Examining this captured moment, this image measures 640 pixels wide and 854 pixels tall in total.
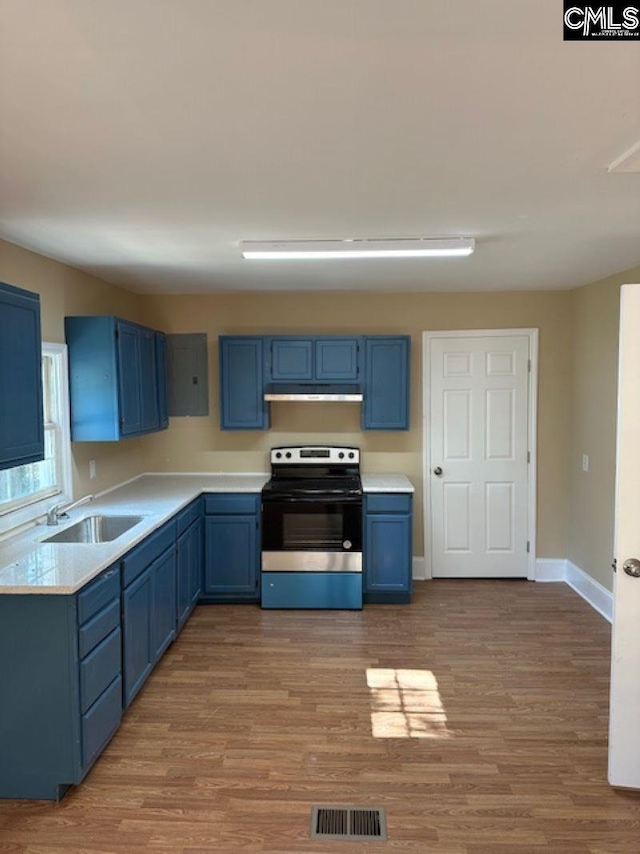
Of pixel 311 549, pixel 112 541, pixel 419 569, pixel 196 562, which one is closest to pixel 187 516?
pixel 196 562

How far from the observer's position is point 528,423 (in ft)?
16.0

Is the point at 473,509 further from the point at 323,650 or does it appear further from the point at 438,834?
the point at 438,834

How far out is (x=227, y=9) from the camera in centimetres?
119

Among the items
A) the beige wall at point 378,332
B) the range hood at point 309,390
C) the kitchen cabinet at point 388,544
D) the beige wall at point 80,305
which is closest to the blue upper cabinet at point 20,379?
the beige wall at point 80,305

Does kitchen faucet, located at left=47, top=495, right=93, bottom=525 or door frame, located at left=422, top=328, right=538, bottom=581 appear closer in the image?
kitchen faucet, located at left=47, top=495, right=93, bottom=525

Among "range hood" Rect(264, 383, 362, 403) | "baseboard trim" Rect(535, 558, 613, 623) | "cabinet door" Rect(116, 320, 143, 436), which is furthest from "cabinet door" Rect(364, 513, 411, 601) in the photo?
"cabinet door" Rect(116, 320, 143, 436)

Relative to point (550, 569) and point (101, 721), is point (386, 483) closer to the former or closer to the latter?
point (550, 569)

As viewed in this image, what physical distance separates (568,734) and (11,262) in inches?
148

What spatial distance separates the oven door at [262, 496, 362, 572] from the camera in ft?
14.0

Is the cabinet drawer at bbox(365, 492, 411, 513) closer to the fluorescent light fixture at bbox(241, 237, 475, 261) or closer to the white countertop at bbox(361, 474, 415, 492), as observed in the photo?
the white countertop at bbox(361, 474, 415, 492)

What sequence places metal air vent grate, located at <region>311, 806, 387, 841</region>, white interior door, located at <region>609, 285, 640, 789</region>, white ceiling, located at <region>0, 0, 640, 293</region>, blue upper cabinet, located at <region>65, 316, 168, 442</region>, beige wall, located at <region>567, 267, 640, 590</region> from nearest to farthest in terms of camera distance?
white ceiling, located at <region>0, 0, 640, 293</region> < metal air vent grate, located at <region>311, 806, 387, 841</region> < white interior door, located at <region>609, 285, 640, 789</region> < blue upper cabinet, located at <region>65, 316, 168, 442</region> < beige wall, located at <region>567, 267, 640, 590</region>

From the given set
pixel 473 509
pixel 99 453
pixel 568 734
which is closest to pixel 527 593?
pixel 473 509

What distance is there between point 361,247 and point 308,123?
147 cm

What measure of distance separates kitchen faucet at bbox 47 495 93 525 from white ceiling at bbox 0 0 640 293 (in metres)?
1.50
